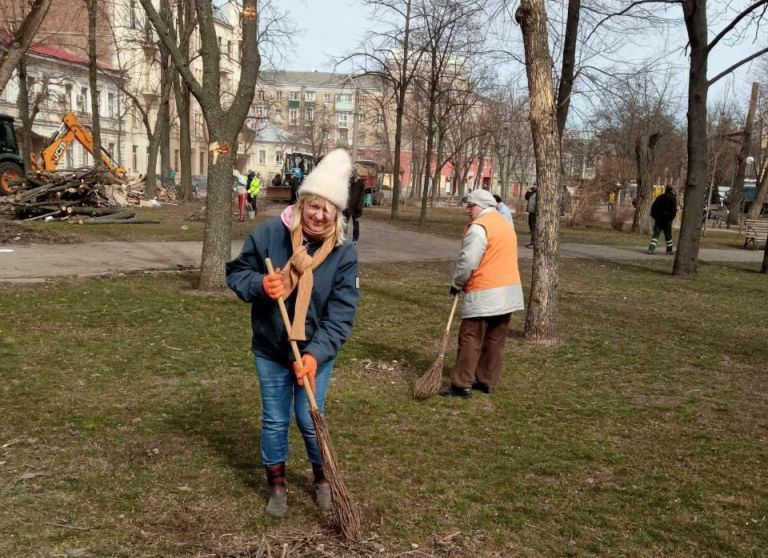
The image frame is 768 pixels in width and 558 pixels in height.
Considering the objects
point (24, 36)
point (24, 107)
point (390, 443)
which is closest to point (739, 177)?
point (24, 107)

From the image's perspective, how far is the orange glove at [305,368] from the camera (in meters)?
3.17

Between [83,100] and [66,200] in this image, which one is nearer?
[66,200]

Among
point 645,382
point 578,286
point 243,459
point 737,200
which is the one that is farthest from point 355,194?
point 737,200

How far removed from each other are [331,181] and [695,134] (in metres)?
12.4

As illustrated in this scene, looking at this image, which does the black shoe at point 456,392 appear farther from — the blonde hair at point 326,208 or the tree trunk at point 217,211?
the tree trunk at point 217,211

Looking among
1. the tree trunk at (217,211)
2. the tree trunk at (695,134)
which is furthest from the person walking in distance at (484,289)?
the tree trunk at (695,134)

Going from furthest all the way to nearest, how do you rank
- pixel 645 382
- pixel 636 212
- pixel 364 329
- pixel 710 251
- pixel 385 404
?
pixel 636 212
pixel 710 251
pixel 364 329
pixel 645 382
pixel 385 404

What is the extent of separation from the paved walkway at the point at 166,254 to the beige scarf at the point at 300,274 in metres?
7.50

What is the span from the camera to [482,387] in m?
5.75

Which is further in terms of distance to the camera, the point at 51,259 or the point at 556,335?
the point at 51,259

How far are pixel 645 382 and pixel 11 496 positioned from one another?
197 inches

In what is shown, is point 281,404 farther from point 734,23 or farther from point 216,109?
point 734,23

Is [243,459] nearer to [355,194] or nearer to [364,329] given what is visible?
[364,329]

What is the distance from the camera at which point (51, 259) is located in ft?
37.0
